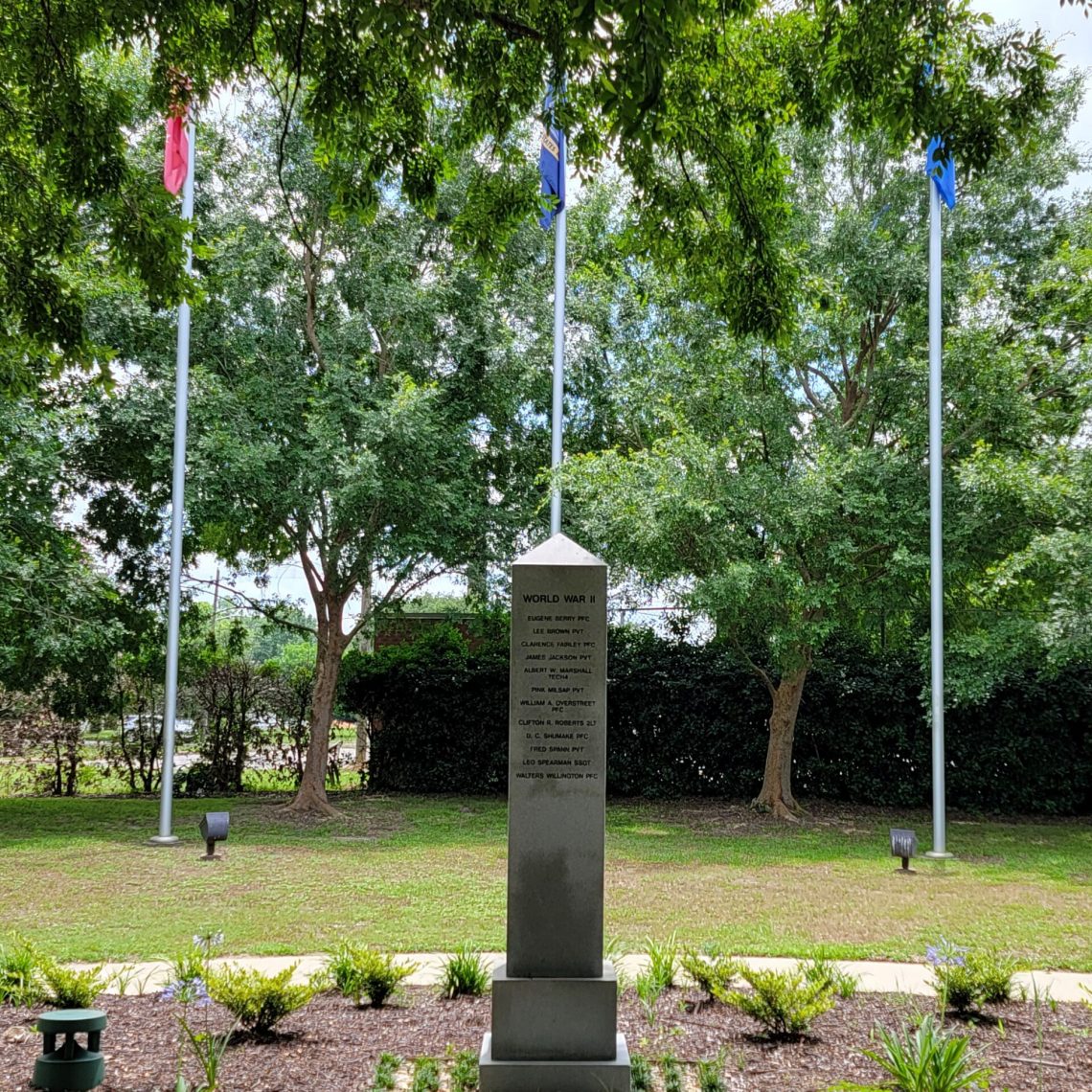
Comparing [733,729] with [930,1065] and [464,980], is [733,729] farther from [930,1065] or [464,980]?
[930,1065]

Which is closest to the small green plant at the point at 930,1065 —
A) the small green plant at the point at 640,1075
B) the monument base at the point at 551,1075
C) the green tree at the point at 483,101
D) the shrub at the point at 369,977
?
the small green plant at the point at 640,1075

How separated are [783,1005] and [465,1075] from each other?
5.39ft

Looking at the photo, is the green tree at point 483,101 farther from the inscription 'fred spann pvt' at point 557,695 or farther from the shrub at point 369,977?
the shrub at point 369,977

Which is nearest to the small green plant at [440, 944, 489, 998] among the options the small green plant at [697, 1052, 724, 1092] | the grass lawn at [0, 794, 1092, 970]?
the grass lawn at [0, 794, 1092, 970]

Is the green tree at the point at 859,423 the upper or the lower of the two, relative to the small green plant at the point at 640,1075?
upper

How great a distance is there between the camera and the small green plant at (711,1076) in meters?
4.46

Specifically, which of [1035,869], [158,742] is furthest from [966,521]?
[158,742]

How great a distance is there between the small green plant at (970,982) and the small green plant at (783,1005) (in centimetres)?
69

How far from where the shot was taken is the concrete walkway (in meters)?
6.11

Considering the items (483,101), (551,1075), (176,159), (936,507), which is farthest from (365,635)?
(551,1075)

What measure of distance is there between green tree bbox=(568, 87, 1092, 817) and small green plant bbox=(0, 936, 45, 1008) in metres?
8.54

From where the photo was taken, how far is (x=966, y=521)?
12.8 metres

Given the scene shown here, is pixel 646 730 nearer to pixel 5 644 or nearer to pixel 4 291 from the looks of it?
pixel 5 644

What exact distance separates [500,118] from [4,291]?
3.30 m
